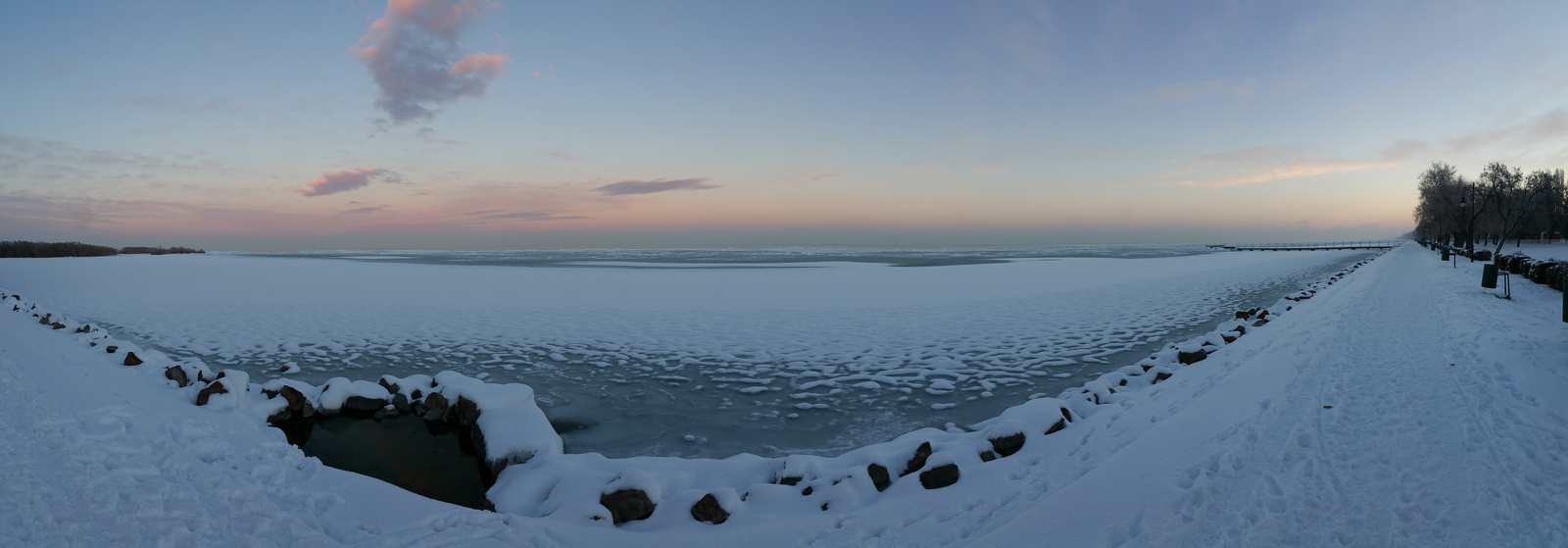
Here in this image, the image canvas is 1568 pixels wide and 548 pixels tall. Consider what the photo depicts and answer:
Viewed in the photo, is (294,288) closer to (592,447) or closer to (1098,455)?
(592,447)

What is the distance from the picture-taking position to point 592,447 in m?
6.93

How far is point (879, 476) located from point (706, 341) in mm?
7726

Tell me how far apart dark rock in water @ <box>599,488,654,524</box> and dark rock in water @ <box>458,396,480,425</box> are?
327 cm

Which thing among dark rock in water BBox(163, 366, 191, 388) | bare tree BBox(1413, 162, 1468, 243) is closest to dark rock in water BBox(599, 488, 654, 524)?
dark rock in water BBox(163, 366, 191, 388)

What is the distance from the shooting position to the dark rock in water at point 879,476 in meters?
5.39

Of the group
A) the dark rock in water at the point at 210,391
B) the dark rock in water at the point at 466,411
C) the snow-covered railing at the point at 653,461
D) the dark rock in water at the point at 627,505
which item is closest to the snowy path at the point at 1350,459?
the snow-covered railing at the point at 653,461

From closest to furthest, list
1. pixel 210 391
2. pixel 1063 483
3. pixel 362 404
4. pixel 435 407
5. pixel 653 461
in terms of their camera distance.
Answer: pixel 1063 483, pixel 653 461, pixel 210 391, pixel 435 407, pixel 362 404

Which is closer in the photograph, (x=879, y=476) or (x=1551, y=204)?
(x=879, y=476)

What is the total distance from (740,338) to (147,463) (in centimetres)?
886

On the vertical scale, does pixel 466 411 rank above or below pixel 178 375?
below

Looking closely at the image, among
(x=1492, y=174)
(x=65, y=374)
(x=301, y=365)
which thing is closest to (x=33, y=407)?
(x=65, y=374)

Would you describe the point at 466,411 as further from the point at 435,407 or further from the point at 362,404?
the point at 362,404

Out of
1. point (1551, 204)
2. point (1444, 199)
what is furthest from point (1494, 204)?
point (1551, 204)

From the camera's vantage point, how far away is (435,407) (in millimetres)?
8055
